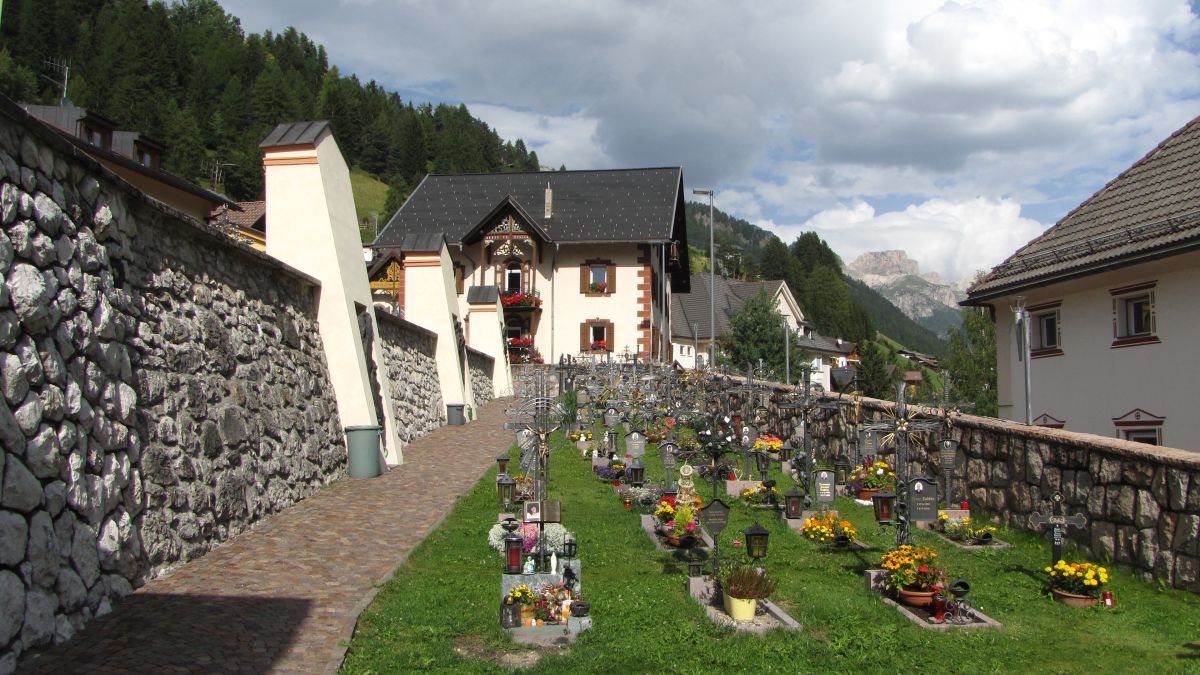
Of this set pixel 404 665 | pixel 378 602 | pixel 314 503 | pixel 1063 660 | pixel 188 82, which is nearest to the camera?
pixel 404 665

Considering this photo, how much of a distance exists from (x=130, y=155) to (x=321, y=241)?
82.6 feet

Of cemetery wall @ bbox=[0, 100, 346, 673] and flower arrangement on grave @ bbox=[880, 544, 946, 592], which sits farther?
flower arrangement on grave @ bbox=[880, 544, 946, 592]

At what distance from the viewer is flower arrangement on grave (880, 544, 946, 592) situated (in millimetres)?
8539

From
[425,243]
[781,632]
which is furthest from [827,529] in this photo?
[425,243]

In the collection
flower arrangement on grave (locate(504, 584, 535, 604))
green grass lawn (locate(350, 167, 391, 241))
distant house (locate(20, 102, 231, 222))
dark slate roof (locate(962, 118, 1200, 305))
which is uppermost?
green grass lawn (locate(350, 167, 391, 241))

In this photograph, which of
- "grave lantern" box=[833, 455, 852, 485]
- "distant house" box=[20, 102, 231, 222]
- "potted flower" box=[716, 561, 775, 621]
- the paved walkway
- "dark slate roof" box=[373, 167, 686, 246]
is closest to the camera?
the paved walkway

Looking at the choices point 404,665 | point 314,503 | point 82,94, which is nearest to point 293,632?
point 404,665

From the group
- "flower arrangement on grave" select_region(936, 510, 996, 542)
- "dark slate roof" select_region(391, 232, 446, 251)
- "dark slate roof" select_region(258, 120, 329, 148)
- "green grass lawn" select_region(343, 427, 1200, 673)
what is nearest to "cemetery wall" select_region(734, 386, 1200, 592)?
"green grass lawn" select_region(343, 427, 1200, 673)

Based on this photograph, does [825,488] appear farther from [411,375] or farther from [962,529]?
[411,375]

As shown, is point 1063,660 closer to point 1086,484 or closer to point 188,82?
point 1086,484

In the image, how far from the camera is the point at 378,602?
7.70 m

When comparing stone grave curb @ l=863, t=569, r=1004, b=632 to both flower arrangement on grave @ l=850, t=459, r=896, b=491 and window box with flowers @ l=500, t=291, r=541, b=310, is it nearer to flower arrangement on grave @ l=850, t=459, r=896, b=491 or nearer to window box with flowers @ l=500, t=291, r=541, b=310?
flower arrangement on grave @ l=850, t=459, r=896, b=491

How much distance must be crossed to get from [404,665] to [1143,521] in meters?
7.95

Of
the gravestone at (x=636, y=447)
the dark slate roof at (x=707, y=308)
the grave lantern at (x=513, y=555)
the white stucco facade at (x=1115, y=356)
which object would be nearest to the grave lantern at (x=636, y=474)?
the gravestone at (x=636, y=447)
